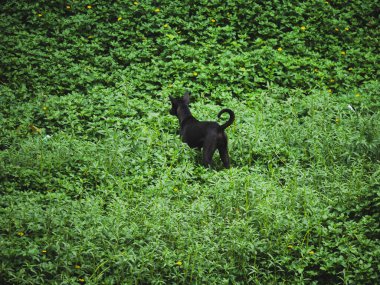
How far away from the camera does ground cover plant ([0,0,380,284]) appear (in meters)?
5.10

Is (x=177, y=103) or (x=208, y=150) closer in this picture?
(x=208, y=150)

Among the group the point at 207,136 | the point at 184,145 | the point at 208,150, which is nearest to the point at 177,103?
the point at 184,145

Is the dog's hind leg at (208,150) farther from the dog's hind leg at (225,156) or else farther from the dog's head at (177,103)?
the dog's head at (177,103)

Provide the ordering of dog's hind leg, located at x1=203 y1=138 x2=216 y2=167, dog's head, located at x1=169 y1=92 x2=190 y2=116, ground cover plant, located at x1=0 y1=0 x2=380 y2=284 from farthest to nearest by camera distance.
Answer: dog's head, located at x1=169 y1=92 x2=190 y2=116 → dog's hind leg, located at x1=203 y1=138 x2=216 y2=167 → ground cover plant, located at x1=0 y1=0 x2=380 y2=284

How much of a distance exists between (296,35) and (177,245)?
661cm

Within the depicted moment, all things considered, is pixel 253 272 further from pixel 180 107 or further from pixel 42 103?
pixel 42 103

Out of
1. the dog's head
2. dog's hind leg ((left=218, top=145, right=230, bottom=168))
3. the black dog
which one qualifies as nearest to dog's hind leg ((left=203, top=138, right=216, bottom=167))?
the black dog

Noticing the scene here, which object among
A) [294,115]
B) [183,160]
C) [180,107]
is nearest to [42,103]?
[180,107]

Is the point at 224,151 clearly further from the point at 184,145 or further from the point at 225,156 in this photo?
the point at 184,145

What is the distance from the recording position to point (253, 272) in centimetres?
509

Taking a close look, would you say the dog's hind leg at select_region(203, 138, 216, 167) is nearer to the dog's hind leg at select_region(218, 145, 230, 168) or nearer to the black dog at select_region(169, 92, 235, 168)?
the black dog at select_region(169, 92, 235, 168)

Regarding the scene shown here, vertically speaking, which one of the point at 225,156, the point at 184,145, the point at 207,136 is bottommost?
the point at 184,145

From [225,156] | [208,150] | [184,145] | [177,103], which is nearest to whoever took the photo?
[208,150]

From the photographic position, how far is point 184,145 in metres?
7.32
